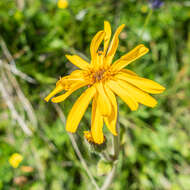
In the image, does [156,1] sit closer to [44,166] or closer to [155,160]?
[155,160]

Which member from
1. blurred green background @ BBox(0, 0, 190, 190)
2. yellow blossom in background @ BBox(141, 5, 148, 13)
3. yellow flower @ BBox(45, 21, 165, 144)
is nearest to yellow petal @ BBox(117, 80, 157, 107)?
yellow flower @ BBox(45, 21, 165, 144)

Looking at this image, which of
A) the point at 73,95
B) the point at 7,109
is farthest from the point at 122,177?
the point at 7,109

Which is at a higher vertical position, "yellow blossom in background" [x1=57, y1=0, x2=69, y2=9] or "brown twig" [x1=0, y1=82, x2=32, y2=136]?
"yellow blossom in background" [x1=57, y1=0, x2=69, y2=9]

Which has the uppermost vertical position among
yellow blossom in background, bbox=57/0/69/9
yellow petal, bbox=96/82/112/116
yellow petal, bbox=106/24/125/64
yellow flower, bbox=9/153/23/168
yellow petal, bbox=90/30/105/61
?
yellow blossom in background, bbox=57/0/69/9

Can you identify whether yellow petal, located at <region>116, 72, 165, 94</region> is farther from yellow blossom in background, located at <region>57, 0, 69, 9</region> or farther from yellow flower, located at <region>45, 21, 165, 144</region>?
yellow blossom in background, located at <region>57, 0, 69, 9</region>

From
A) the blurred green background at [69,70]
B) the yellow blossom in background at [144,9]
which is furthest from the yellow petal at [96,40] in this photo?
the yellow blossom in background at [144,9]

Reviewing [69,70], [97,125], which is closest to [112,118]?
[97,125]

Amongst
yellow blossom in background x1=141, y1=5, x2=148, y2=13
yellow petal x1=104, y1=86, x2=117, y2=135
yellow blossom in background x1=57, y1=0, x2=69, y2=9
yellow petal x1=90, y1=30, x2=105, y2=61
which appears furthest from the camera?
yellow blossom in background x1=141, y1=5, x2=148, y2=13

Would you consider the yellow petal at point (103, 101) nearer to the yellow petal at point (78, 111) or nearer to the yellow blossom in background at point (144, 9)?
the yellow petal at point (78, 111)
